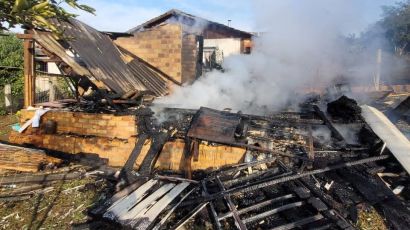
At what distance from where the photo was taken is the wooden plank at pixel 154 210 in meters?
4.42

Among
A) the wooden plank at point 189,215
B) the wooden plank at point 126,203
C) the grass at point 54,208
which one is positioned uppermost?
the wooden plank at point 126,203

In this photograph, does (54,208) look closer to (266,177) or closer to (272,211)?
(272,211)

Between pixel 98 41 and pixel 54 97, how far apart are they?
578cm

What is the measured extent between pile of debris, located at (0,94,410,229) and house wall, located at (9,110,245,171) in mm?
153

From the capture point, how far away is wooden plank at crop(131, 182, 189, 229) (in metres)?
4.42

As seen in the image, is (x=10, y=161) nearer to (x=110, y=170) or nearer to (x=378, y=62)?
(x=110, y=170)

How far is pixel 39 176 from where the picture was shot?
6.32m

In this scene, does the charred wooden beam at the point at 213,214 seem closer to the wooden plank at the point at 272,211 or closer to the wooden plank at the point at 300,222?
the wooden plank at the point at 272,211

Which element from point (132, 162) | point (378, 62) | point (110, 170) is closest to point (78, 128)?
point (110, 170)

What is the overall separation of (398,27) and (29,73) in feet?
81.5

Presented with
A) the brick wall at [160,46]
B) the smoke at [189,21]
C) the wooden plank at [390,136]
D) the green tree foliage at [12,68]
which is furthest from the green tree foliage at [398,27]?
the green tree foliage at [12,68]

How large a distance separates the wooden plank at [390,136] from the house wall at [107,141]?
3.11 meters

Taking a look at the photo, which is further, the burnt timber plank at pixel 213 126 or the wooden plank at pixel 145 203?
the burnt timber plank at pixel 213 126

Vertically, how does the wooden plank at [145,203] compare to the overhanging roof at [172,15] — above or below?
below
